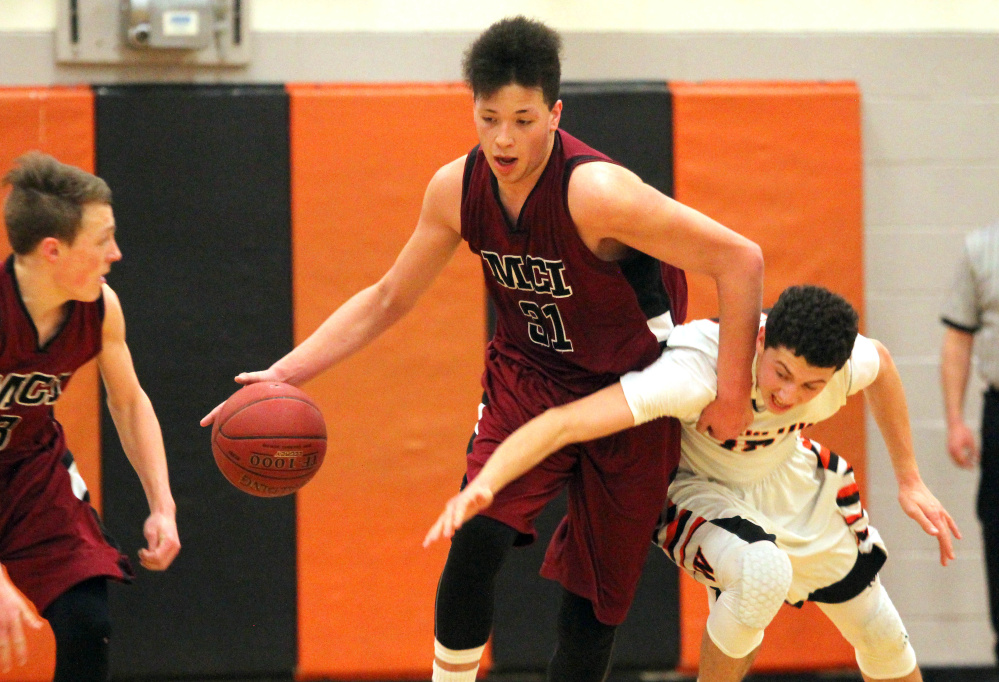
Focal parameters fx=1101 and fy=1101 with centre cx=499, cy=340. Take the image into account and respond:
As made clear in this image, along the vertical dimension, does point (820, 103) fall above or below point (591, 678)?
above

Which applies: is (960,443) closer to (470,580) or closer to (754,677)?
(754,677)

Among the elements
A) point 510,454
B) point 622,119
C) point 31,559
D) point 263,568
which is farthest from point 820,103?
point 31,559

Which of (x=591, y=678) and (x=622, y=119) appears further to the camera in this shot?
(x=622, y=119)

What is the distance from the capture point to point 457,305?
15.7 feet

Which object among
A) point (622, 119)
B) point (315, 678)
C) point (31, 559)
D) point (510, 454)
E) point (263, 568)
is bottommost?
point (315, 678)

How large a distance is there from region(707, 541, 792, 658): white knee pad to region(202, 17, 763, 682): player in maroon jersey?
10.2 inches

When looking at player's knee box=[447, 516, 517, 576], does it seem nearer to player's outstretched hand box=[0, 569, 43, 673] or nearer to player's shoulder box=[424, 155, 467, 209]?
player's shoulder box=[424, 155, 467, 209]

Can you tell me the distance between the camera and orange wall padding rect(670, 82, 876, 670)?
4.82m

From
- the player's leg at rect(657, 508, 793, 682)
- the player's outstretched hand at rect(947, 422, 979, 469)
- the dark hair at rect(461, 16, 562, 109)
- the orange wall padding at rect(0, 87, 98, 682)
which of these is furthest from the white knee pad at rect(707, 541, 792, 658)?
the orange wall padding at rect(0, 87, 98, 682)

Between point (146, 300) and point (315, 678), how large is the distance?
179 centimetres

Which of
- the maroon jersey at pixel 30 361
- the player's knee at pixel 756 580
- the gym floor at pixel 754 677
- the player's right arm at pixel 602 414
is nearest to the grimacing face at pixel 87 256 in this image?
the maroon jersey at pixel 30 361

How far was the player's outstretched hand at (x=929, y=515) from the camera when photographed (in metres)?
3.17

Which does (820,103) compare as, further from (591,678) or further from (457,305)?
(591,678)

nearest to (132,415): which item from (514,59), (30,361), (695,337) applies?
(30,361)
